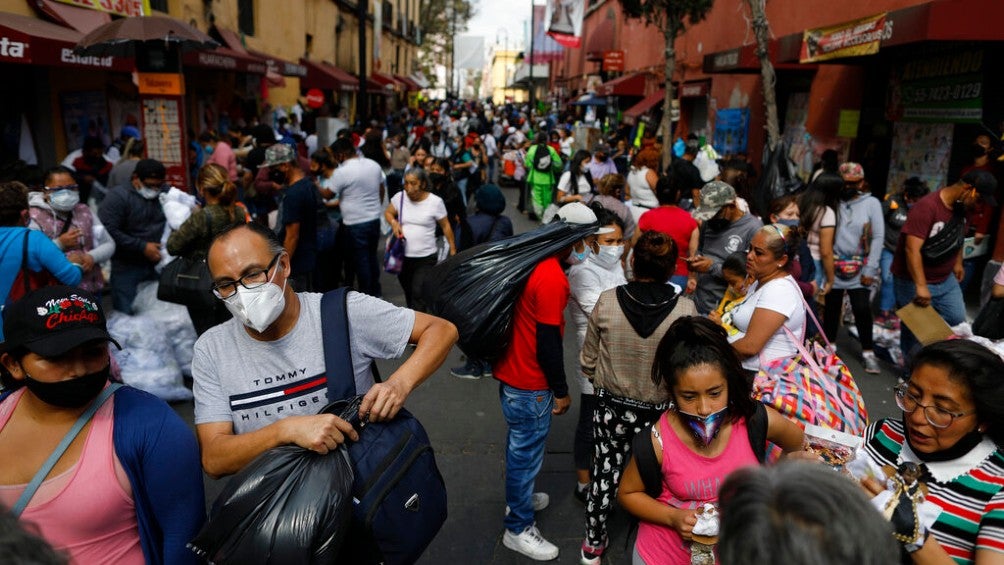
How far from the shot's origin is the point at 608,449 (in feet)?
11.3

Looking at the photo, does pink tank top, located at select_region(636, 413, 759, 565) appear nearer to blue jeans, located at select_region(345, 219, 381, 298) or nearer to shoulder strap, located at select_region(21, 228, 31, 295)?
shoulder strap, located at select_region(21, 228, 31, 295)

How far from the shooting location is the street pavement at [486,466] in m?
3.76

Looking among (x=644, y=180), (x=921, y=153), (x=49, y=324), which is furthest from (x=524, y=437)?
(x=921, y=153)

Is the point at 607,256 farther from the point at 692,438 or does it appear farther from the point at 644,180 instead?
the point at 644,180

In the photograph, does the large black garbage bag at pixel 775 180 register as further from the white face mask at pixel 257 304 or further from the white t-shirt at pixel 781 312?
the white face mask at pixel 257 304

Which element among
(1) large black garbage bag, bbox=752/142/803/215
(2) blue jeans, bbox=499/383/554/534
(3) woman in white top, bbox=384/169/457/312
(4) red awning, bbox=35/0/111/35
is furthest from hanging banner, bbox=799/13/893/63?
(4) red awning, bbox=35/0/111/35

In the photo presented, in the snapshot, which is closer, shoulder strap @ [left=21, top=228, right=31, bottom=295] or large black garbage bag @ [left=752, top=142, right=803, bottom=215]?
shoulder strap @ [left=21, top=228, right=31, bottom=295]

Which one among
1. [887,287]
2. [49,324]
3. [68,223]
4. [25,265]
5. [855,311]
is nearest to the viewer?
[49,324]

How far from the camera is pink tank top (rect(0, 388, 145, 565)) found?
1.87 m

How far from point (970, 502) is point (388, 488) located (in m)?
1.59

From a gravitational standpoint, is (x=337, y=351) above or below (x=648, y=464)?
above

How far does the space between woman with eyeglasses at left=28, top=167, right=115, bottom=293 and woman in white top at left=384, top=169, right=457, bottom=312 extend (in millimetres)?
2429

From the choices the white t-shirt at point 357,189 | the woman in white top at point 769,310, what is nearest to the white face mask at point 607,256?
the woman in white top at point 769,310

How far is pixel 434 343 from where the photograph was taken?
2.35 m
